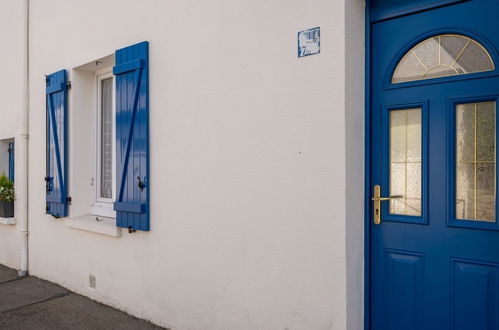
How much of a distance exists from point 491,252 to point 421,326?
623 mm

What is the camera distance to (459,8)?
2.30 m

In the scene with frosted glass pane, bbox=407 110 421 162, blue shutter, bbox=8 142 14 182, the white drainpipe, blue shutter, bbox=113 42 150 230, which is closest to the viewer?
frosted glass pane, bbox=407 110 421 162

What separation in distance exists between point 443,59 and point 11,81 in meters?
5.95

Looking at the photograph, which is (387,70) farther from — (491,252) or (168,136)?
(168,136)

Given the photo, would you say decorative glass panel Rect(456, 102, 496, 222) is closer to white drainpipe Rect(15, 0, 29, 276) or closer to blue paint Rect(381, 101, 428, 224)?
blue paint Rect(381, 101, 428, 224)

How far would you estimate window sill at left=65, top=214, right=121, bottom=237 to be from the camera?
4066 millimetres

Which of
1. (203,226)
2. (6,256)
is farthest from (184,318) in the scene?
(6,256)

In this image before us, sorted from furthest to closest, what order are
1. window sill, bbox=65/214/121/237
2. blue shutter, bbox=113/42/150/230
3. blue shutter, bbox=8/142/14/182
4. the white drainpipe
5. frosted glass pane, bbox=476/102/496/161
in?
1. blue shutter, bbox=8/142/14/182
2. the white drainpipe
3. window sill, bbox=65/214/121/237
4. blue shutter, bbox=113/42/150/230
5. frosted glass pane, bbox=476/102/496/161

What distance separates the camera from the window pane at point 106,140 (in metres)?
4.73

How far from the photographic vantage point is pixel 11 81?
5.89 meters

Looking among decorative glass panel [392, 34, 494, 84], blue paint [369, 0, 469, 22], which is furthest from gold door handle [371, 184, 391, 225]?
blue paint [369, 0, 469, 22]

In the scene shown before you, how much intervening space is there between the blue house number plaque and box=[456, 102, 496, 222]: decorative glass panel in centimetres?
94

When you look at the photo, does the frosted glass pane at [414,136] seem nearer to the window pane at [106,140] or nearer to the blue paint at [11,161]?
the window pane at [106,140]

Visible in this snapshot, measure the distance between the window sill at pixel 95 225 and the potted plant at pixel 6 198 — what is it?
5.51ft
